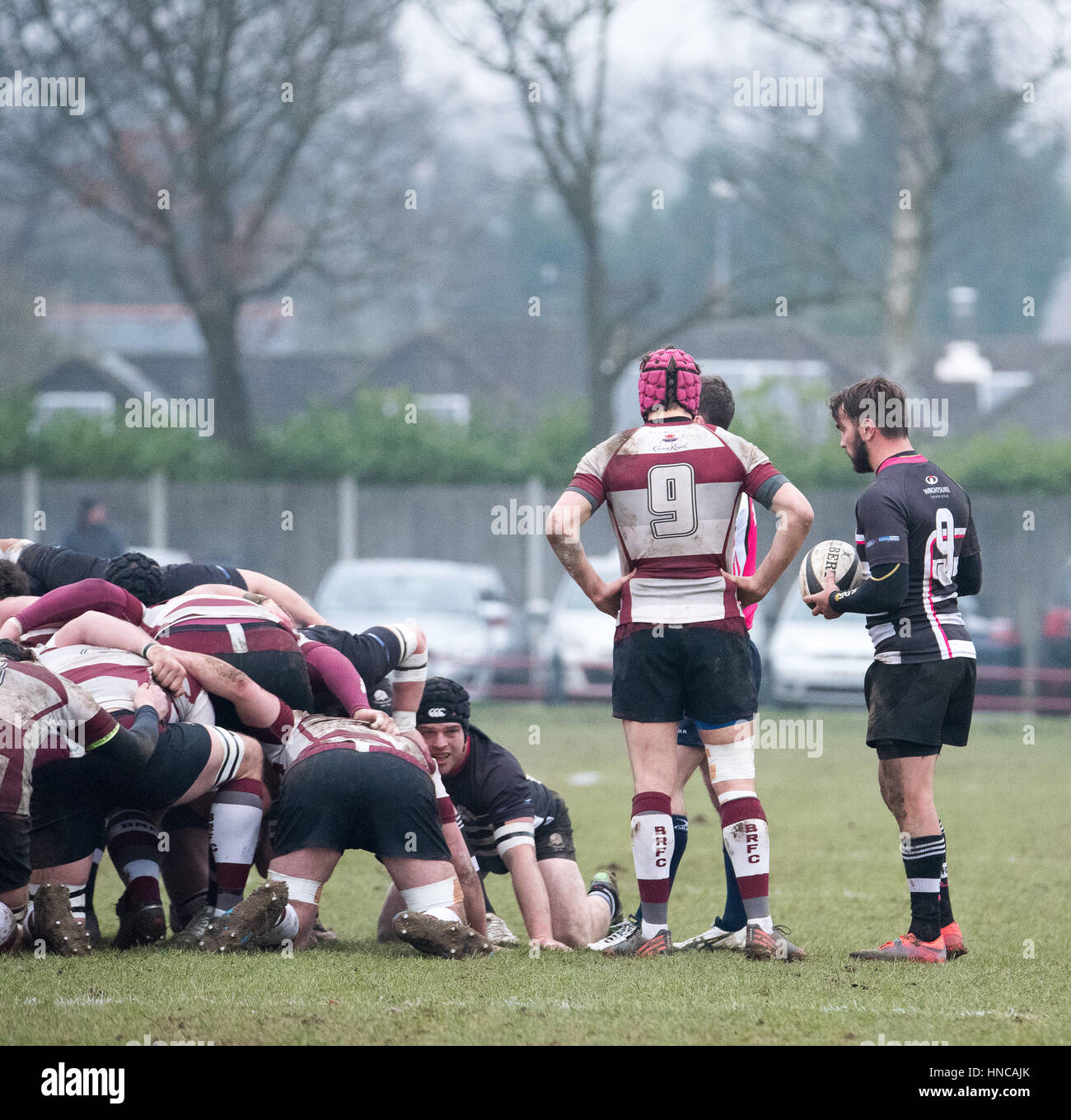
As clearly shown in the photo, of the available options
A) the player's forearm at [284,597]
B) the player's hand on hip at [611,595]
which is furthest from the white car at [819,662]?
the player's hand on hip at [611,595]

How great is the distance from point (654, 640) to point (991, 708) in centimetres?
1445

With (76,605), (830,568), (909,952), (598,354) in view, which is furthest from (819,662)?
(76,605)

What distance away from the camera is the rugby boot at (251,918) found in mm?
5047

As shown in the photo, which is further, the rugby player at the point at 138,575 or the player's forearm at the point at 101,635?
the rugby player at the point at 138,575

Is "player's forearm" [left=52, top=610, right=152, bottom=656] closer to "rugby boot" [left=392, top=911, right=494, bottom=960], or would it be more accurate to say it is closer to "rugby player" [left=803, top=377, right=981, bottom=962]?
"rugby boot" [left=392, top=911, right=494, bottom=960]

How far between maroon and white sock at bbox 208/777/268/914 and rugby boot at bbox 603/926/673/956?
1.34 metres

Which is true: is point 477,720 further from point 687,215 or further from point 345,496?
point 687,215

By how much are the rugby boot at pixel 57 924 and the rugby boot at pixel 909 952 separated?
→ 2702 mm

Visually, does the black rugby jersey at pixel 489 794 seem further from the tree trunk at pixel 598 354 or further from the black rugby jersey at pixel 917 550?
the tree trunk at pixel 598 354

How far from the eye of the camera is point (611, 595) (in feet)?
18.1

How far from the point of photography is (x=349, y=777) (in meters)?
5.21

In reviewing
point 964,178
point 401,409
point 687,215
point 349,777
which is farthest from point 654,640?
point 687,215

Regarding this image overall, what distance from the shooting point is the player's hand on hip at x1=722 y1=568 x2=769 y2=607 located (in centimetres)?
538
